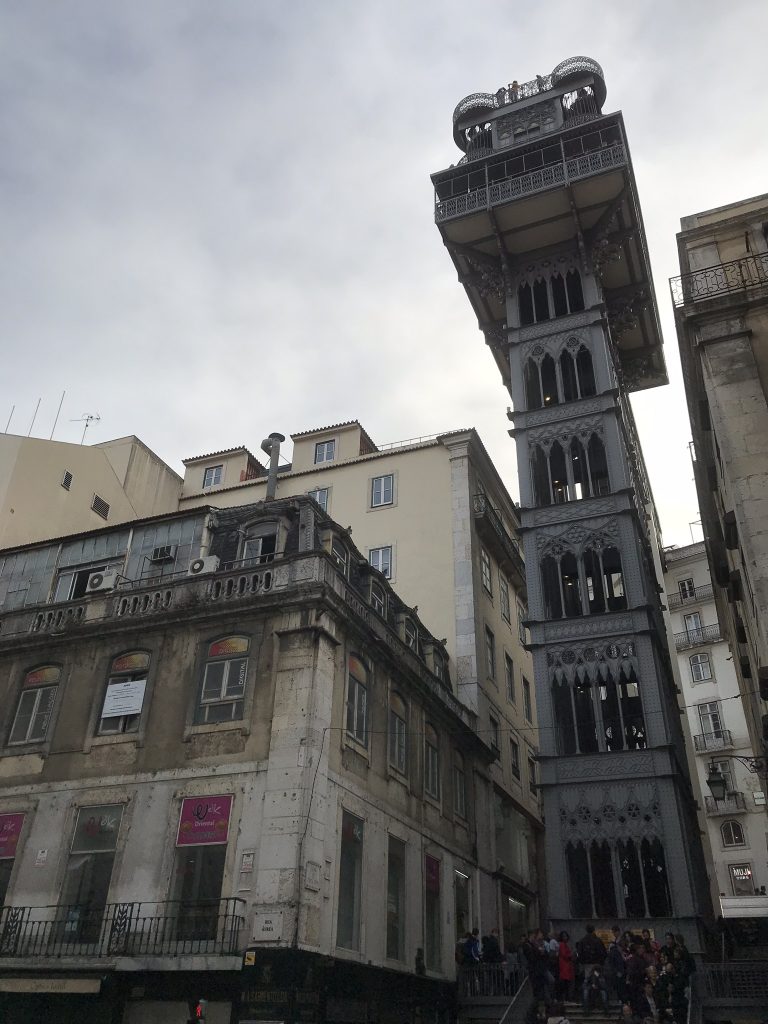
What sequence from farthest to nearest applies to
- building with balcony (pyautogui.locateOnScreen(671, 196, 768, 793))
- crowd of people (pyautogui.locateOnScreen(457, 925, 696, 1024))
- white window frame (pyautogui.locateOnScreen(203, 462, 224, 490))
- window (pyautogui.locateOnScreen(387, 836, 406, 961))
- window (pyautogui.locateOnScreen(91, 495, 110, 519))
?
white window frame (pyautogui.locateOnScreen(203, 462, 224, 490)) → window (pyautogui.locateOnScreen(91, 495, 110, 519)) → window (pyautogui.locateOnScreen(387, 836, 406, 961)) → crowd of people (pyautogui.locateOnScreen(457, 925, 696, 1024)) → building with balcony (pyautogui.locateOnScreen(671, 196, 768, 793))

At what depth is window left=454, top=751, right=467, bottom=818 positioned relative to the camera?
98.0ft

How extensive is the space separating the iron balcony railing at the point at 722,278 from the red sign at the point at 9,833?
20483mm

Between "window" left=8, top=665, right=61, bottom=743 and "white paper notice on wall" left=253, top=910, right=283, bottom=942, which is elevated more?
"window" left=8, top=665, right=61, bottom=743

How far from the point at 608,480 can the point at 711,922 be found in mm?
16062

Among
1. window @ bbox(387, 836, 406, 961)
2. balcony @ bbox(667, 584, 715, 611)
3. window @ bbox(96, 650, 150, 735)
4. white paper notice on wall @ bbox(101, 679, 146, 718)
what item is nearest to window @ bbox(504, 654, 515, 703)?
window @ bbox(387, 836, 406, 961)

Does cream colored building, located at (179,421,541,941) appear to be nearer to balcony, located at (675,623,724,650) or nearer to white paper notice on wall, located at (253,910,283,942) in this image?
white paper notice on wall, located at (253,910,283,942)

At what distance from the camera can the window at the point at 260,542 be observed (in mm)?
24172

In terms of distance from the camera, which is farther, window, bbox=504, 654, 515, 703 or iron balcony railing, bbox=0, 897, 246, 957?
window, bbox=504, 654, 515, 703

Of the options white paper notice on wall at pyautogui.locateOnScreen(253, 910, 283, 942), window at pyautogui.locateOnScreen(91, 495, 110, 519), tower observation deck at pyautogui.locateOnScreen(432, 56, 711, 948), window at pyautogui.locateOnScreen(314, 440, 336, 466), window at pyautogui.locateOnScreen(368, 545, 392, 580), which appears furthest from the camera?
window at pyautogui.locateOnScreen(314, 440, 336, 466)

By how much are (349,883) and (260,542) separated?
368 inches

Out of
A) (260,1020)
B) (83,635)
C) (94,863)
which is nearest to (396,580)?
(83,635)

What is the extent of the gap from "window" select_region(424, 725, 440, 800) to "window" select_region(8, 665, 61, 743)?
38.1 ft

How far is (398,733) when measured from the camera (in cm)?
2589

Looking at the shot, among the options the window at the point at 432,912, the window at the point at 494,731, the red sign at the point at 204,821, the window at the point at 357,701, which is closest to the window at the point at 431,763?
the window at the point at 432,912
